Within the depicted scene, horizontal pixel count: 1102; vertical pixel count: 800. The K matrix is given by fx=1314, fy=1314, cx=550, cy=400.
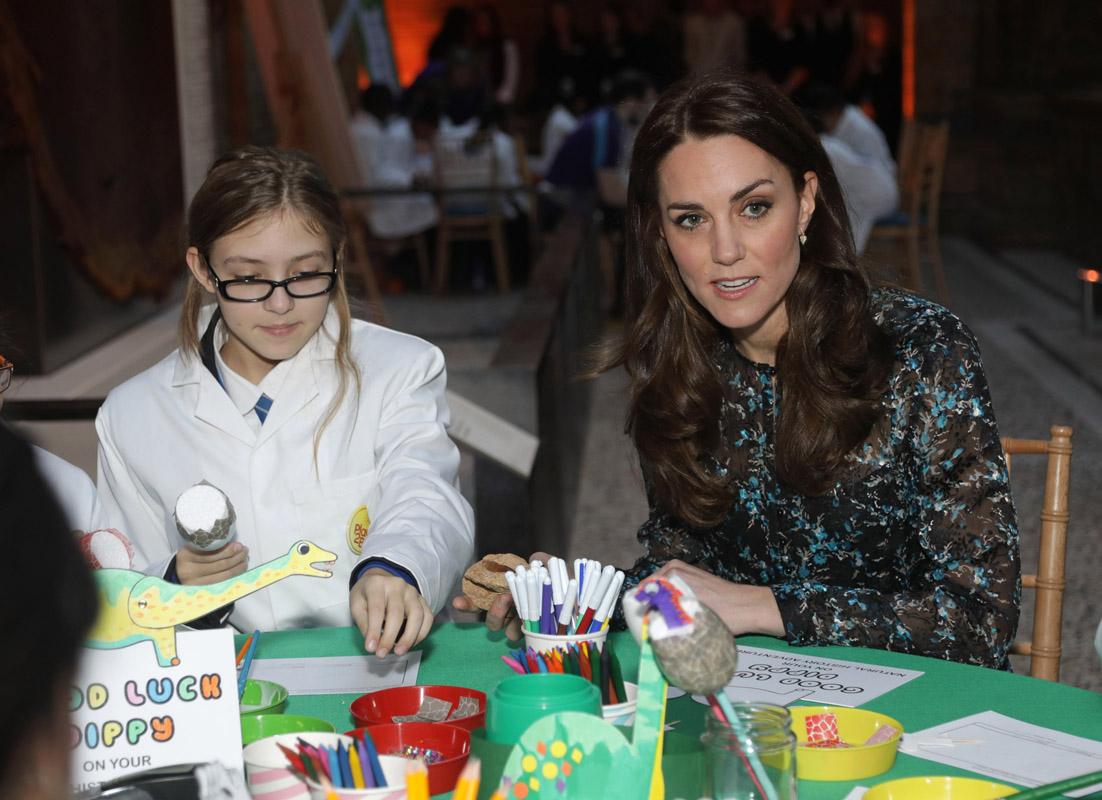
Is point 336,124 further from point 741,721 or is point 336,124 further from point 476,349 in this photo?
point 741,721

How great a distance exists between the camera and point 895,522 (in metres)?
1.98

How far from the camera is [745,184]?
1.90 metres

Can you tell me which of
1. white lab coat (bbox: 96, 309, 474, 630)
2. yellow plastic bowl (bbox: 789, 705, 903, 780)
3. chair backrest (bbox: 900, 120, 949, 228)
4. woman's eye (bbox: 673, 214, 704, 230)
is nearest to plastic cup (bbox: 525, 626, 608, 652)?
yellow plastic bowl (bbox: 789, 705, 903, 780)

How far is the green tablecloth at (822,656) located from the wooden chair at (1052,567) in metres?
0.49

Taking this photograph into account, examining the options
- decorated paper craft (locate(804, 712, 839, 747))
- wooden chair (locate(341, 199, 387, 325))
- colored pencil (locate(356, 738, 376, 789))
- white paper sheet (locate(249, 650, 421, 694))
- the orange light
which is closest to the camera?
colored pencil (locate(356, 738, 376, 789))

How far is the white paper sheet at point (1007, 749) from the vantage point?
1.34m

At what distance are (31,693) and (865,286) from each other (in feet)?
5.28

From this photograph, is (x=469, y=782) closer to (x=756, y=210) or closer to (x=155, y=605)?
(x=155, y=605)

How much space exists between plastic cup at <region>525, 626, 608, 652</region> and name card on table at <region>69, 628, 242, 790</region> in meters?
0.34

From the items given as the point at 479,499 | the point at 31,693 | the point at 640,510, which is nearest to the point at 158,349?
the point at 640,510

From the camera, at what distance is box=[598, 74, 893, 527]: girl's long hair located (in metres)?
1.94

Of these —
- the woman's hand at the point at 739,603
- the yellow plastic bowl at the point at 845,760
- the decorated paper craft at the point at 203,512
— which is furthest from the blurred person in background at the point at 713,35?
the yellow plastic bowl at the point at 845,760

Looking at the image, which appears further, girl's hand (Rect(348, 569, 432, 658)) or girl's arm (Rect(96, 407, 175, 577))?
girl's arm (Rect(96, 407, 175, 577))

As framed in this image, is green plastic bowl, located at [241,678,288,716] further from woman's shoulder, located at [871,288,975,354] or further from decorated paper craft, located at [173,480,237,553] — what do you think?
woman's shoulder, located at [871,288,975,354]
